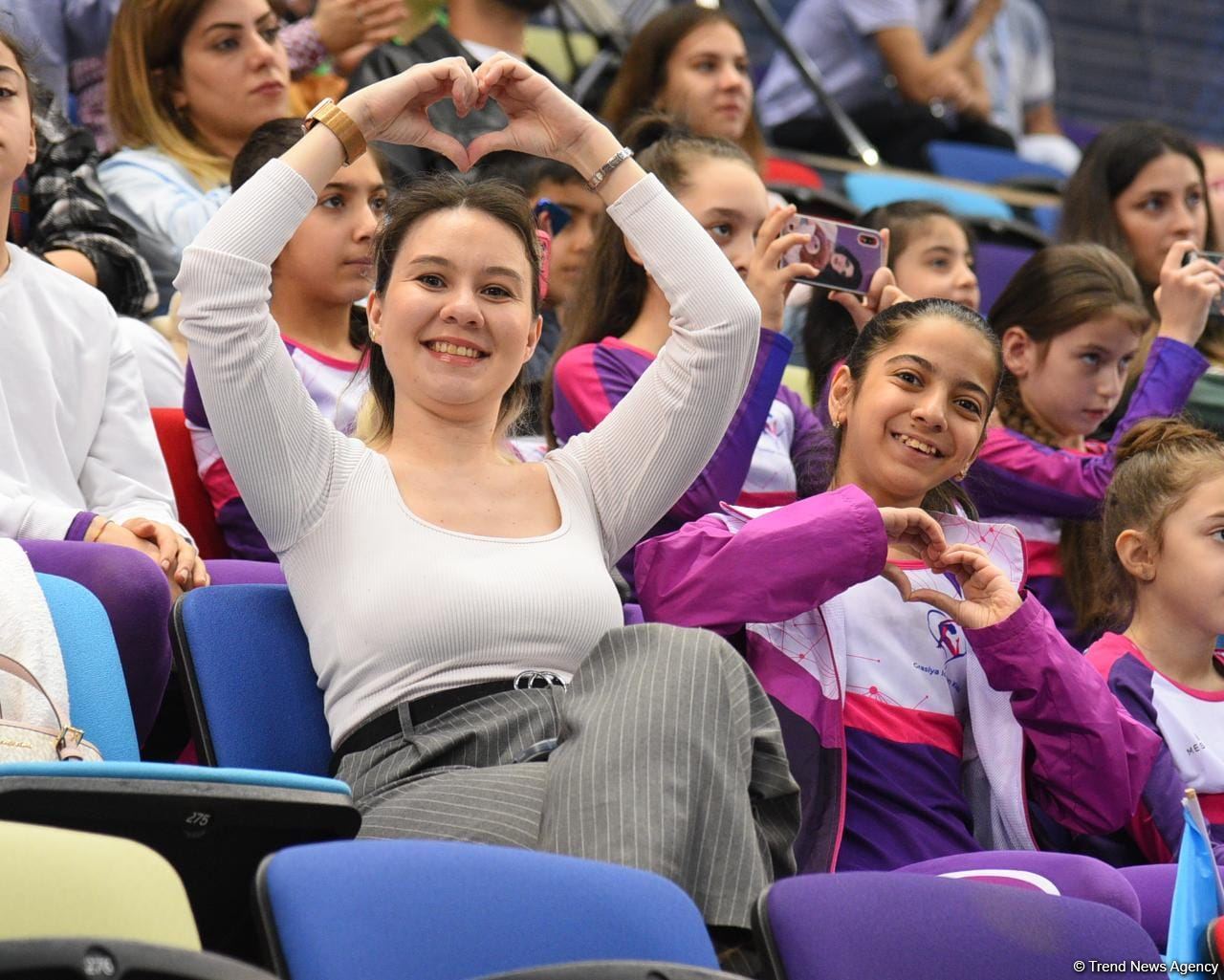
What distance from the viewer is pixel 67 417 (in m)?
2.69

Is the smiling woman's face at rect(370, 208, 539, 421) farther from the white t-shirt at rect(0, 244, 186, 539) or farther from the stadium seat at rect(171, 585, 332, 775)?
the white t-shirt at rect(0, 244, 186, 539)

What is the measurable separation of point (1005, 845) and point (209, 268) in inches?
47.8

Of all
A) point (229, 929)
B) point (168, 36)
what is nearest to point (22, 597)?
point (229, 929)

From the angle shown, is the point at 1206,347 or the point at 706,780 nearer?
the point at 706,780

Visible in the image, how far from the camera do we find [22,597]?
78.0 inches

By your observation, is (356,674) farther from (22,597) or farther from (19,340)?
(19,340)

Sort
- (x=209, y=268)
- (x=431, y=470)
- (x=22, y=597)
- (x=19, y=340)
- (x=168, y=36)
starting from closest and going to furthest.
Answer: (x=22, y=597)
(x=209, y=268)
(x=431, y=470)
(x=19, y=340)
(x=168, y=36)

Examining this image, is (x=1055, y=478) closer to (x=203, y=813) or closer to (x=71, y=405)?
(x=71, y=405)

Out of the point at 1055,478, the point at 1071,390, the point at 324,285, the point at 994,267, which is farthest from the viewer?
the point at 994,267

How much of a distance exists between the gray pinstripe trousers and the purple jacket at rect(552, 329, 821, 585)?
2.59ft

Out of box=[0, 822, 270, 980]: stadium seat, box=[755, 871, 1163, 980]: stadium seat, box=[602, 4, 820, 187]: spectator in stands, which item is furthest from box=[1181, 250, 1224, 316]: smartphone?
box=[0, 822, 270, 980]: stadium seat

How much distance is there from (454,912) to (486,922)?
3 centimetres

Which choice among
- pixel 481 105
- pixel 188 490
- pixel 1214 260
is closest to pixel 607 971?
pixel 481 105

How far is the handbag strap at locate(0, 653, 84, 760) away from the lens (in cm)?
184
